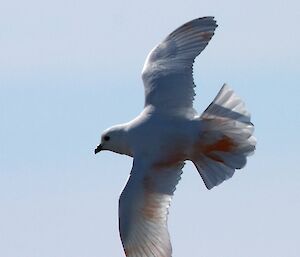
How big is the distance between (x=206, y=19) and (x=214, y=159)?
1842 mm

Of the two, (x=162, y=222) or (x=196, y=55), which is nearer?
(x=162, y=222)

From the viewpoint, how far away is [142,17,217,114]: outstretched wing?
736 inches

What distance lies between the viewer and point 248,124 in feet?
60.4

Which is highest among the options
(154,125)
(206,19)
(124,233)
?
(206,19)

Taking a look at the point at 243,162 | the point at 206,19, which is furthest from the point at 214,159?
the point at 206,19

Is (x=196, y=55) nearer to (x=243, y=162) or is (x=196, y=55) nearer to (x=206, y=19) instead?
(x=206, y=19)

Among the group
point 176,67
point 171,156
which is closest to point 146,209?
point 171,156

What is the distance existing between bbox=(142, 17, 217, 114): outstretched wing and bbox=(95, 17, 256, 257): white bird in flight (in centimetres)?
1

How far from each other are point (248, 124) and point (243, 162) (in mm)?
450

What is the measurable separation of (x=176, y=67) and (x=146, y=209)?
201 centimetres

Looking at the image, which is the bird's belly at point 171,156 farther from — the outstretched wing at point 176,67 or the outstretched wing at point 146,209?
the outstretched wing at point 176,67

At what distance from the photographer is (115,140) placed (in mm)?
18625

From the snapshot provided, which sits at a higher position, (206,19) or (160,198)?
(206,19)

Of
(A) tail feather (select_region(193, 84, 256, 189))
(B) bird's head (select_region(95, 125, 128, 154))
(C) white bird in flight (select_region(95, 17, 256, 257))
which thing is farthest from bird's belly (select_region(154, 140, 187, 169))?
(B) bird's head (select_region(95, 125, 128, 154))
